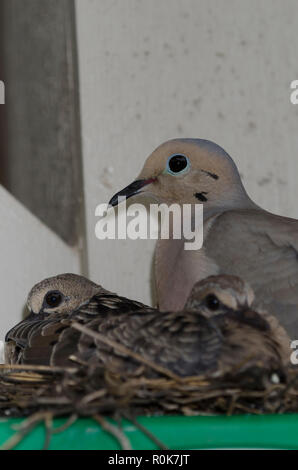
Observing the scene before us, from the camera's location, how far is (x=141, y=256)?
2.19m

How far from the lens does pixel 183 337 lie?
1.31 m

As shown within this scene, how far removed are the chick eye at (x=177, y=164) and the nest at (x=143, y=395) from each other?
78 cm

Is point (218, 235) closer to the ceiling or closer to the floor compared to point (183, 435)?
closer to the ceiling

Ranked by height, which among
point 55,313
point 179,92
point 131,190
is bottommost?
point 55,313

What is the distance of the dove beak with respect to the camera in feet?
6.31

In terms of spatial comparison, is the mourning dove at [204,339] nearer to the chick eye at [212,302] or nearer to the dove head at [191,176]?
the chick eye at [212,302]

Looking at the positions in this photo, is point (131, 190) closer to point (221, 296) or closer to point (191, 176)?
point (191, 176)

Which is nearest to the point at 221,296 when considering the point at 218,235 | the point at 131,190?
the point at 218,235

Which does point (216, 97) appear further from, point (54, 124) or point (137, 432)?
point (137, 432)

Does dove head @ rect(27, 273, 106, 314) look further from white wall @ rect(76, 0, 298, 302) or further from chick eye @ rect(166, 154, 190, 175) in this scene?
chick eye @ rect(166, 154, 190, 175)

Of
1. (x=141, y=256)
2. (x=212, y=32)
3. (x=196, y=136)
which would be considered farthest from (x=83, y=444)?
(x=212, y=32)

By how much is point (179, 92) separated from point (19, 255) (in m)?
0.68

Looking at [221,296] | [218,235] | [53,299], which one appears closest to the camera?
[221,296]

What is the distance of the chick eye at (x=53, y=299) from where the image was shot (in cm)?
193
